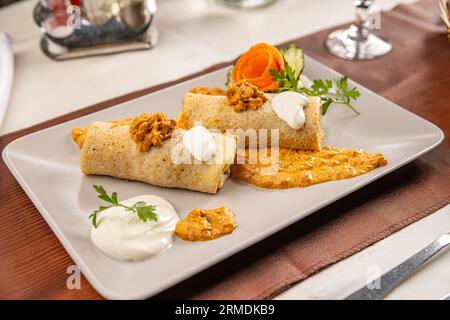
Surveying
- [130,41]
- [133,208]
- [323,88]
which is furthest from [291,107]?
[130,41]

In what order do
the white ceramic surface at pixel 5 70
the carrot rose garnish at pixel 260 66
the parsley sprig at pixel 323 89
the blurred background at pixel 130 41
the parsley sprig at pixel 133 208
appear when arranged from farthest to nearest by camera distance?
the blurred background at pixel 130 41 < the white ceramic surface at pixel 5 70 < the carrot rose garnish at pixel 260 66 < the parsley sprig at pixel 323 89 < the parsley sprig at pixel 133 208

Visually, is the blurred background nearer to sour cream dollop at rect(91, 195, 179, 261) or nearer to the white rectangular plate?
the white rectangular plate

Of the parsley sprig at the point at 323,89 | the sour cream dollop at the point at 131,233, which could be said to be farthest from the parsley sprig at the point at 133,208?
the parsley sprig at the point at 323,89

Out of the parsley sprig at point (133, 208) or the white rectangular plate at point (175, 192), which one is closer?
the white rectangular plate at point (175, 192)

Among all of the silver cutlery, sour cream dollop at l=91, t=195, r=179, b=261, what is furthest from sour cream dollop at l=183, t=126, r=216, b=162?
the silver cutlery

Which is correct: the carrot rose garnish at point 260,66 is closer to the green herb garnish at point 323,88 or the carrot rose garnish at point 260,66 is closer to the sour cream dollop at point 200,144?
the green herb garnish at point 323,88
